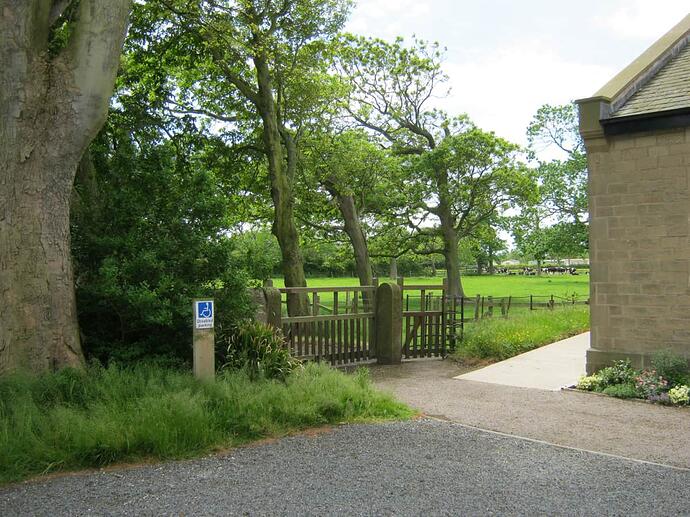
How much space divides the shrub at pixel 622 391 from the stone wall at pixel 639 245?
0.75m

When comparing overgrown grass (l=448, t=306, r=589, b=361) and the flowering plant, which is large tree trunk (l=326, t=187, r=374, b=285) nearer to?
overgrown grass (l=448, t=306, r=589, b=361)

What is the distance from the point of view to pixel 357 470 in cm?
519

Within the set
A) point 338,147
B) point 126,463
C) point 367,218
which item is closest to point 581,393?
point 126,463

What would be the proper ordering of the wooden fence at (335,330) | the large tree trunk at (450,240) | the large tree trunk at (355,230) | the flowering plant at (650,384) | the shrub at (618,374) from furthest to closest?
the large tree trunk at (450,240)
the large tree trunk at (355,230)
the wooden fence at (335,330)
the shrub at (618,374)
the flowering plant at (650,384)

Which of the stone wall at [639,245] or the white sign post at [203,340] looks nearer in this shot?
the white sign post at [203,340]

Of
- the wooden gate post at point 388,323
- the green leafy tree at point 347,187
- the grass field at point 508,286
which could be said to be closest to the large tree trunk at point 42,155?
the wooden gate post at point 388,323

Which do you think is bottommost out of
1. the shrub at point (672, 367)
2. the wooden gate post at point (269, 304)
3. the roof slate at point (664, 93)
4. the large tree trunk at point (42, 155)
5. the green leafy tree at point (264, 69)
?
the shrub at point (672, 367)

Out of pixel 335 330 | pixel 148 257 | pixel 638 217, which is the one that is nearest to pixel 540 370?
pixel 638 217

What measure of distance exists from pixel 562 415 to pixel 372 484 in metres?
3.94

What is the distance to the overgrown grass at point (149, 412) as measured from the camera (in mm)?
5199

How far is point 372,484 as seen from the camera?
4.87m

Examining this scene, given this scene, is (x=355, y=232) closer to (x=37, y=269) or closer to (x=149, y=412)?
(x=37, y=269)

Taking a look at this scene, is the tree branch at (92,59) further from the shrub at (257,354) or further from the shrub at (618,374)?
the shrub at (618,374)

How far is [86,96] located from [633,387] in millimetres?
8505
